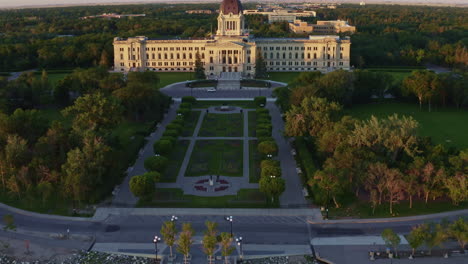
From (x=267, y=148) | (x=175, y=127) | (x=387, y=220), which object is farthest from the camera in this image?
(x=175, y=127)

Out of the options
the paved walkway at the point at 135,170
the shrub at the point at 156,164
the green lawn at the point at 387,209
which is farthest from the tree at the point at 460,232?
the shrub at the point at 156,164

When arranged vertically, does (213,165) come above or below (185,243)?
below

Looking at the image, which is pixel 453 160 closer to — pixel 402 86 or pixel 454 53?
pixel 402 86

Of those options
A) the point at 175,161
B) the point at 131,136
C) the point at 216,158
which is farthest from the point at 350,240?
the point at 131,136

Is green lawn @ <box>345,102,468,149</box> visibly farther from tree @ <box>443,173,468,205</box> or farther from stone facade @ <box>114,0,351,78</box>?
stone facade @ <box>114,0,351,78</box>

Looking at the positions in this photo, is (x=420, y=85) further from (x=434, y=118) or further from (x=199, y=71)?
(x=199, y=71)

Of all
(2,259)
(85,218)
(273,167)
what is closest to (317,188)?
(273,167)

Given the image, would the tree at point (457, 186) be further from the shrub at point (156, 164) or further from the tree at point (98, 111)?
the tree at point (98, 111)
